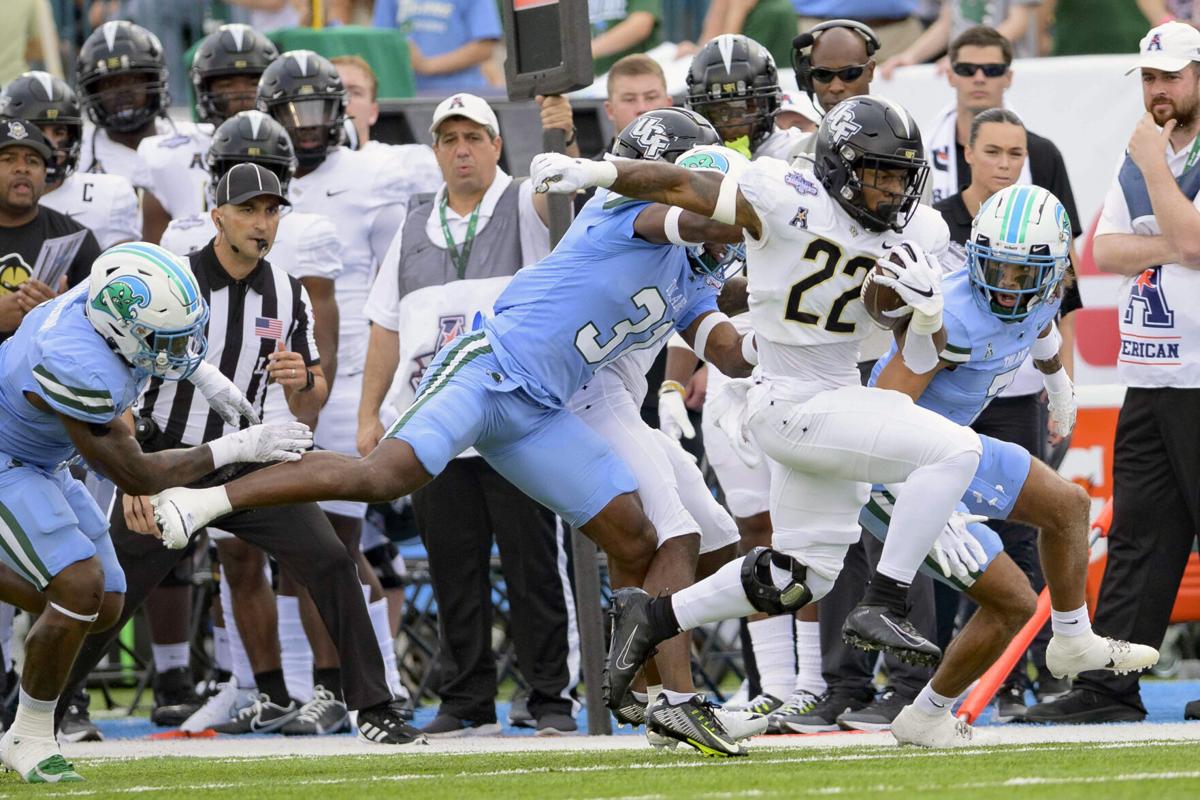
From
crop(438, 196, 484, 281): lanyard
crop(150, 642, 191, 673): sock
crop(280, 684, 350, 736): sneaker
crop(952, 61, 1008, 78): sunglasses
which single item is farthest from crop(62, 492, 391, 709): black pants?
crop(952, 61, 1008, 78): sunglasses

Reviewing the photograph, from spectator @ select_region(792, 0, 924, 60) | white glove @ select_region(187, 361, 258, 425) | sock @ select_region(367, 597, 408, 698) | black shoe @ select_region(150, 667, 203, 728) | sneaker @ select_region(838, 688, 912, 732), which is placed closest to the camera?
white glove @ select_region(187, 361, 258, 425)

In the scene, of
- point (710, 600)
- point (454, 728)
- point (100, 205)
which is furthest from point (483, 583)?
point (100, 205)

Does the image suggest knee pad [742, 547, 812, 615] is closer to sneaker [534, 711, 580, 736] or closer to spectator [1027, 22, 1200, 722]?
sneaker [534, 711, 580, 736]

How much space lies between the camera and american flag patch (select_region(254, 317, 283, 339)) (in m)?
7.71

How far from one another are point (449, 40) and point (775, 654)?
15.7ft

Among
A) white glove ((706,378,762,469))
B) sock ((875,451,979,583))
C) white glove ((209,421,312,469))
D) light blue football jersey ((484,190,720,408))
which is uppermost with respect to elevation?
light blue football jersey ((484,190,720,408))

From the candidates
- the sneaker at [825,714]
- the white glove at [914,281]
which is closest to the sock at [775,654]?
the sneaker at [825,714]

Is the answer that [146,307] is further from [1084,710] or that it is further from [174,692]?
[1084,710]

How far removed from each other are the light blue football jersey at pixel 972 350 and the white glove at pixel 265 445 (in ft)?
6.27

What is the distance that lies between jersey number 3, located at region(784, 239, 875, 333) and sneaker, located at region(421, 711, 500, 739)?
Result: 8.04ft

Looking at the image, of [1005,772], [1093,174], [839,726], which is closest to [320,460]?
[1005,772]

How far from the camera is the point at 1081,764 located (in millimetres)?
5746

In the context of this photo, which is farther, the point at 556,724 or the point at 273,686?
the point at 273,686

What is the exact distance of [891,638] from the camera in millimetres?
5941
